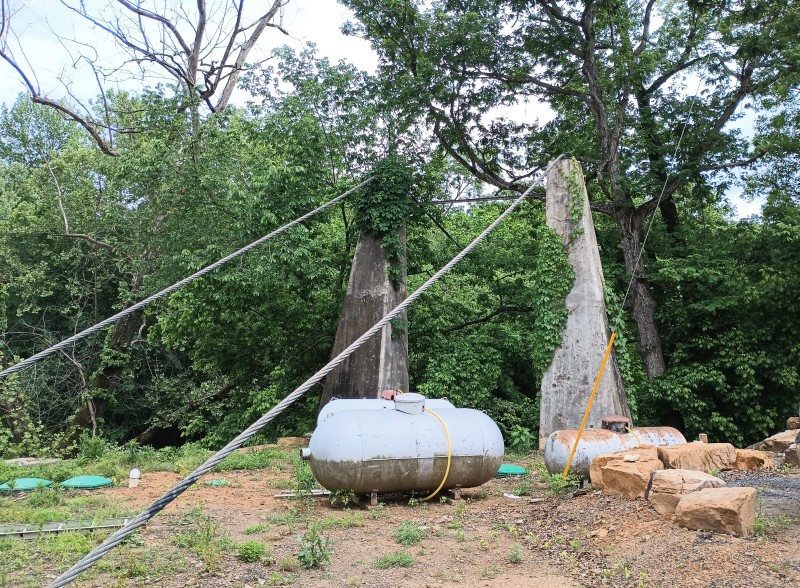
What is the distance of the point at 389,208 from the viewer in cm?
1422

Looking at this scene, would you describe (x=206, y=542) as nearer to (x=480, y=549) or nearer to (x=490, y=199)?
(x=480, y=549)

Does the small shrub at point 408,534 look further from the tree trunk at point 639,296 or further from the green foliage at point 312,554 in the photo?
the tree trunk at point 639,296

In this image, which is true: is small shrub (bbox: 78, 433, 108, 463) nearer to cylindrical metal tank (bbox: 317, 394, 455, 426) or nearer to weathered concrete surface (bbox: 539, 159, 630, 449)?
cylindrical metal tank (bbox: 317, 394, 455, 426)

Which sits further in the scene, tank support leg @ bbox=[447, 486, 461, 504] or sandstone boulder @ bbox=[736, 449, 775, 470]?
sandstone boulder @ bbox=[736, 449, 775, 470]

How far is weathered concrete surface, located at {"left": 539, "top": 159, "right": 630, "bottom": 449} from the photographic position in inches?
446

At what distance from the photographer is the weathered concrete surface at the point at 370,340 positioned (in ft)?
44.3

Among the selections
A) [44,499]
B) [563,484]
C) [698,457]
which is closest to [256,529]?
[44,499]

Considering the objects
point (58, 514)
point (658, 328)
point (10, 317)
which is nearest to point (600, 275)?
point (658, 328)

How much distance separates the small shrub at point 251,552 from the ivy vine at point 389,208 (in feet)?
29.3

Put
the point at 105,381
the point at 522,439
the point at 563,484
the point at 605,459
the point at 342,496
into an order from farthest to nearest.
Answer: the point at 105,381
the point at 522,439
the point at 563,484
the point at 342,496
the point at 605,459

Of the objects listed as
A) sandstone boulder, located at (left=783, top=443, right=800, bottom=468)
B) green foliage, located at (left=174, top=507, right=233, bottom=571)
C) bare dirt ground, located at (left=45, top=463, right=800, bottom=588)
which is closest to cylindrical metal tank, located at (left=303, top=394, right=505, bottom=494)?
bare dirt ground, located at (left=45, top=463, right=800, bottom=588)

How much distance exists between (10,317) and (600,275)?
2004 cm

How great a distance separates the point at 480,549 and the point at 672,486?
1822 mm

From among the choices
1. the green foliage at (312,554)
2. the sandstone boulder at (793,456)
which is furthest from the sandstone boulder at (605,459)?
the green foliage at (312,554)
